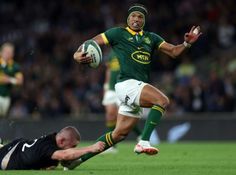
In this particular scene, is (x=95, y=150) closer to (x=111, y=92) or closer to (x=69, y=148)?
(x=69, y=148)

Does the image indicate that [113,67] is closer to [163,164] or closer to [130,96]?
[163,164]

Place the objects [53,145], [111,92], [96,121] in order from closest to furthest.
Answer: [53,145] < [111,92] < [96,121]

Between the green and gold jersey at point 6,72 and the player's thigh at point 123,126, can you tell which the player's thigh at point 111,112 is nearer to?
the green and gold jersey at point 6,72

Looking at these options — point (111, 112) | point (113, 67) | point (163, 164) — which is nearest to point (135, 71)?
point (163, 164)

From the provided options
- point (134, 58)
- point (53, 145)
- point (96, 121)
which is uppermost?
point (134, 58)

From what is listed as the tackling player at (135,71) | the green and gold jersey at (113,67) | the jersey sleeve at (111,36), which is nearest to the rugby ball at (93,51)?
A: the tackling player at (135,71)

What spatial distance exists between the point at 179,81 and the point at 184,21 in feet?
8.67

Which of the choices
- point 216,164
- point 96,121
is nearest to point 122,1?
point 96,121

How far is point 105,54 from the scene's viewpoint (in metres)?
26.4

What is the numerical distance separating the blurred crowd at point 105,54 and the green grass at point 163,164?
23.5 feet

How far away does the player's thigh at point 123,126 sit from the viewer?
38.8 ft

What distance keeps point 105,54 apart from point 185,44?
14332 mm

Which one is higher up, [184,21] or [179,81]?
[184,21]

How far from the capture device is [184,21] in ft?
87.0
